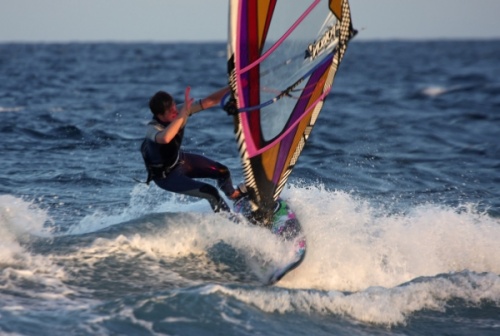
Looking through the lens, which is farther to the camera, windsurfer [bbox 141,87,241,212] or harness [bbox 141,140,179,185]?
harness [bbox 141,140,179,185]

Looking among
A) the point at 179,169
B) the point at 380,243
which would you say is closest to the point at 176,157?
the point at 179,169

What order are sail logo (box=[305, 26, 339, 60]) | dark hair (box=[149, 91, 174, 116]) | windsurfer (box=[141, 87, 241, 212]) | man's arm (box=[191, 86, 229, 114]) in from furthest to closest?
sail logo (box=[305, 26, 339, 60]) < man's arm (box=[191, 86, 229, 114]) < dark hair (box=[149, 91, 174, 116]) < windsurfer (box=[141, 87, 241, 212])

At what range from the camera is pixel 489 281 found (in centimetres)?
706

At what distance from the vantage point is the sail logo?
23.5 ft

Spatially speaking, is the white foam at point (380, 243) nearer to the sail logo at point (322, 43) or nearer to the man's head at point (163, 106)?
the sail logo at point (322, 43)

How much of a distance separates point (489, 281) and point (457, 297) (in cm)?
44

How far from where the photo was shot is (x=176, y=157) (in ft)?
22.9

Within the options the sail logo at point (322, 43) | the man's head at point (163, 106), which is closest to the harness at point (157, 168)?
the man's head at point (163, 106)

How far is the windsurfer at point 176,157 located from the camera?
663 cm

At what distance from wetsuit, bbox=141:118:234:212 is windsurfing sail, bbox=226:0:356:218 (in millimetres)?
383

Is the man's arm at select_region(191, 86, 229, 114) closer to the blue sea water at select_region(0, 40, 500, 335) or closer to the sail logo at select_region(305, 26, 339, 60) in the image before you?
the sail logo at select_region(305, 26, 339, 60)

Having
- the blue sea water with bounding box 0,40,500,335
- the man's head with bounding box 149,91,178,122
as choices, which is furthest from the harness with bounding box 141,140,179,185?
the blue sea water with bounding box 0,40,500,335

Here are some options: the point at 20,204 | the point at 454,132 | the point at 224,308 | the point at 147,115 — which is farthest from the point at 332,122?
the point at 224,308

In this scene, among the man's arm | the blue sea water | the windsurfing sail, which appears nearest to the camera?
the blue sea water
